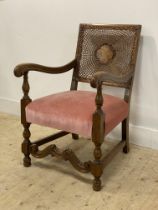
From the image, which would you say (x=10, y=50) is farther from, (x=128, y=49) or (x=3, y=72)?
(x=128, y=49)

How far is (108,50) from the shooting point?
6.50 feet

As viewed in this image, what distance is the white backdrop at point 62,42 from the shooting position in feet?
6.64

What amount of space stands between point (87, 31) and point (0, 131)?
1059 mm

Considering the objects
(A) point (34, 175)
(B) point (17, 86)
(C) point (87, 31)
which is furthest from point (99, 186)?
(B) point (17, 86)

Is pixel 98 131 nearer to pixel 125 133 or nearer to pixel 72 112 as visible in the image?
pixel 72 112

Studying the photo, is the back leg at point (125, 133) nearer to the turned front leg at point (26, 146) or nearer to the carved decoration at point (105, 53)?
the carved decoration at point (105, 53)

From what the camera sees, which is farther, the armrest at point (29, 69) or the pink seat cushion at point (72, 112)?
the armrest at point (29, 69)

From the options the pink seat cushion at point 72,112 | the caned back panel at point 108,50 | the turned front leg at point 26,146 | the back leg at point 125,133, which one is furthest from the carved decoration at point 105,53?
the turned front leg at point 26,146

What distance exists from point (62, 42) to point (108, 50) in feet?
1.69

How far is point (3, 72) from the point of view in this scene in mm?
2799

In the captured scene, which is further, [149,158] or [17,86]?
[17,86]

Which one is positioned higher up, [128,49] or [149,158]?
[128,49]

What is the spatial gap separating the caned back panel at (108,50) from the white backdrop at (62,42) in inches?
5.5

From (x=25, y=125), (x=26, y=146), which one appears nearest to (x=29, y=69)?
(x=25, y=125)
